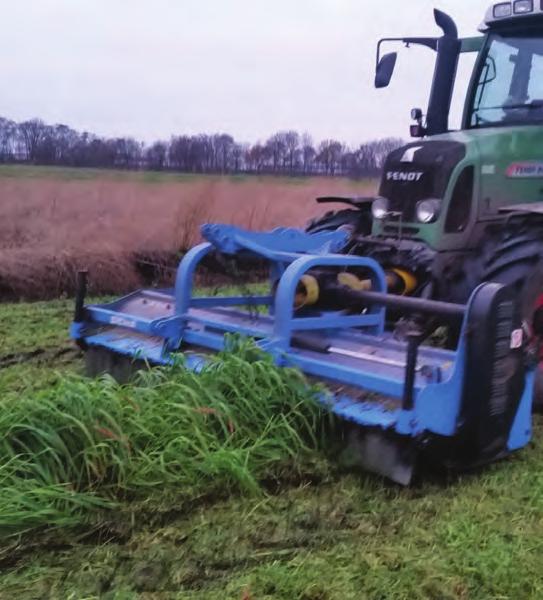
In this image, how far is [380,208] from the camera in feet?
19.6

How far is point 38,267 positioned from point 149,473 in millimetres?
7121

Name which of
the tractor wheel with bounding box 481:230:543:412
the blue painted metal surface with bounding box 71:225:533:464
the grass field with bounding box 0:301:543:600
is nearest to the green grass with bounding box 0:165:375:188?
the blue painted metal surface with bounding box 71:225:533:464

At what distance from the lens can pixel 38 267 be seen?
33.5 ft

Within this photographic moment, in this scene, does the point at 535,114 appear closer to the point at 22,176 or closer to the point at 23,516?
the point at 23,516

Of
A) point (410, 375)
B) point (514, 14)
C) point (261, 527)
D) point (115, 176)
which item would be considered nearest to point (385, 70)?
point (514, 14)

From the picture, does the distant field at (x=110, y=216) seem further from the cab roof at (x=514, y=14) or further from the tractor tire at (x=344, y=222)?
the cab roof at (x=514, y=14)

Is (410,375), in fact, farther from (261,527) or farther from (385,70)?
(385,70)

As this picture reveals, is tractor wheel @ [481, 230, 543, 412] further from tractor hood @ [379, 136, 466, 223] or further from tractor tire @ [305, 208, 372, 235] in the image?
tractor tire @ [305, 208, 372, 235]

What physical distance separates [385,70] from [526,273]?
1.98 m

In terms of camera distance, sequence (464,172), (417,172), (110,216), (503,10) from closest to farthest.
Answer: (464,172), (417,172), (503,10), (110,216)

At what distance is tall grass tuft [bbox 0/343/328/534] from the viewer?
131 inches

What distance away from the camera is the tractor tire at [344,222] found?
648 cm

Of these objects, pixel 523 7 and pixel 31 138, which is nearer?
pixel 523 7

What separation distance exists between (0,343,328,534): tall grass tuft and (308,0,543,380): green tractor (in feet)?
5.53
